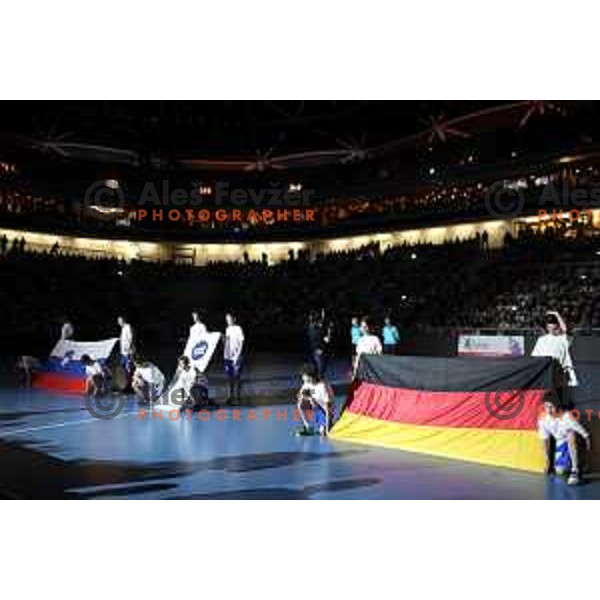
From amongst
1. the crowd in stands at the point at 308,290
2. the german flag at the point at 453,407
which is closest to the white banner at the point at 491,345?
the crowd in stands at the point at 308,290

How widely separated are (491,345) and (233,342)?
10564mm

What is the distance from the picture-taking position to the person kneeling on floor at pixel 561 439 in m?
6.68

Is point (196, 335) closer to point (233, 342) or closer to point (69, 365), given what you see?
point (233, 342)

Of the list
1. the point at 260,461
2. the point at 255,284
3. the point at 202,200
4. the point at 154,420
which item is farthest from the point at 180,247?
the point at 260,461

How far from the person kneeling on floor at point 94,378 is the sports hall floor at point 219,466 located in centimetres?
271

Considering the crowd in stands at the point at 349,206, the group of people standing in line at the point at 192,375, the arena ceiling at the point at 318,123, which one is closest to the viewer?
the group of people standing in line at the point at 192,375

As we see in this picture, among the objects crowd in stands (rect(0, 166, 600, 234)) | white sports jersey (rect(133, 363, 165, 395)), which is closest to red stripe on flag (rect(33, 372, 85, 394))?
white sports jersey (rect(133, 363, 165, 395))

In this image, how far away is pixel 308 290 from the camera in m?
33.4

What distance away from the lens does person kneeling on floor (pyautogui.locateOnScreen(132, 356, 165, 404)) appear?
12.3m

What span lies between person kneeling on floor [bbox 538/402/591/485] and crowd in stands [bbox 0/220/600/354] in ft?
45.9

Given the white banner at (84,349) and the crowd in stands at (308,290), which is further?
the crowd in stands at (308,290)

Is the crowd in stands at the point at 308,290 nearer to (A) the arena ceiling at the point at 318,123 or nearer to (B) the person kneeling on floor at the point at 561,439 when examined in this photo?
(A) the arena ceiling at the point at 318,123

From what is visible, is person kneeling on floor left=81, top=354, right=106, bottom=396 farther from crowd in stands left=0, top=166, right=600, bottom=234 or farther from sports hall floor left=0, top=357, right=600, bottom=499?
crowd in stands left=0, top=166, right=600, bottom=234

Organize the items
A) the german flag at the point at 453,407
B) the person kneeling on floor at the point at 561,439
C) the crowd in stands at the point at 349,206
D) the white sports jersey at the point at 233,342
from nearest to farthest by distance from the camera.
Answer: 1. the person kneeling on floor at the point at 561,439
2. the german flag at the point at 453,407
3. the white sports jersey at the point at 233,342
4. the crowd in stands at the point at 349,206
